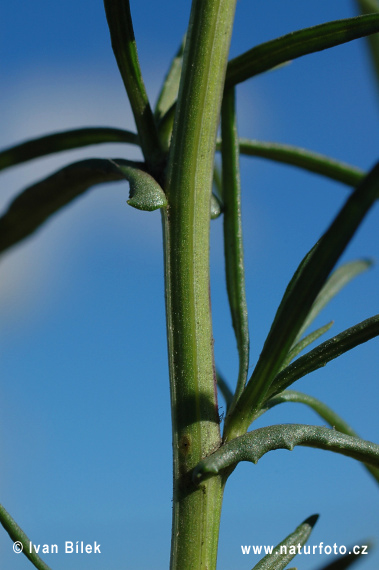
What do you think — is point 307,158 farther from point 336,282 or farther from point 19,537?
point 19,537

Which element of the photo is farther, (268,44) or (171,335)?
(268,44)

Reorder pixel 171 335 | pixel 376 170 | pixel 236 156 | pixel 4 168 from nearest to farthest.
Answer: pixel 376 170 → pixel 171 335 → pixel 236 156 → pixel 4 168

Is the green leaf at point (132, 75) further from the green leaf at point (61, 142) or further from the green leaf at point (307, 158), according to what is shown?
the green leaf at point (307, 158)

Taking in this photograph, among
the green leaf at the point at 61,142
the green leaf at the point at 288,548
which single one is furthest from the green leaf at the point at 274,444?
the green leaf at the point at 61,142

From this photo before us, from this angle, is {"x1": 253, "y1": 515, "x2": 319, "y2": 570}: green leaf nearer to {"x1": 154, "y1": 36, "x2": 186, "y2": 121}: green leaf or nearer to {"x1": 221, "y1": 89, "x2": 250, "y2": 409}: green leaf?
{"x1": 221, "y1": 89, "x2": 250, "y2": 409}: green leaf

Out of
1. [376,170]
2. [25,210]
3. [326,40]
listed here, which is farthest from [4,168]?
[376,170]

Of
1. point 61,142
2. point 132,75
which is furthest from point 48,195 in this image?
point 132,75

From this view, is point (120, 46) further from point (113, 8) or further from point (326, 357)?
point (326, 357)
